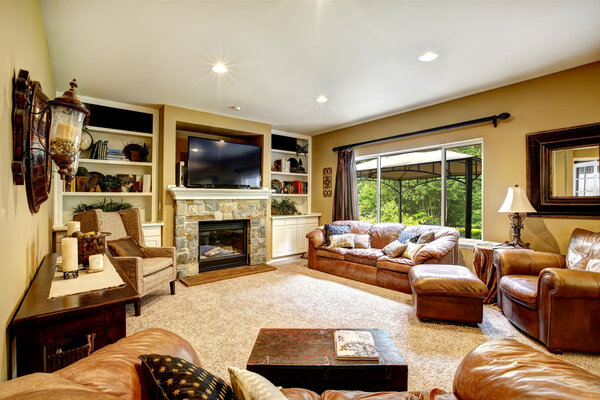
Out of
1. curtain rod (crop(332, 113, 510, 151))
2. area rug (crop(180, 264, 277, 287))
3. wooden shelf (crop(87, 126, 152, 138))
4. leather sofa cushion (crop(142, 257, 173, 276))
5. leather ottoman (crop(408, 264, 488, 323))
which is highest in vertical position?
curtain rod (crop(332, 113, 510, 151))

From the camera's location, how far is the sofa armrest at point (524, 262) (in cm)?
285

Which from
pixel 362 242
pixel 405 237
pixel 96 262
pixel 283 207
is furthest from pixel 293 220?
pixel 96 262

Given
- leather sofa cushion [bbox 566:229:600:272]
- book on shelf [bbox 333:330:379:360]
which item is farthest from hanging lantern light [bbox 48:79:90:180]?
leather sofa cushion [bbox 566:229:600:272]

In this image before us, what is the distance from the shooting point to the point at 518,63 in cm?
298

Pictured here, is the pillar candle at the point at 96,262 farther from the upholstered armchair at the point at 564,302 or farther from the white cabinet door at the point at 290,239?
the white cabinet door at the point at 290,239

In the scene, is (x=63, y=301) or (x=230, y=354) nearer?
(x=63, y=301)

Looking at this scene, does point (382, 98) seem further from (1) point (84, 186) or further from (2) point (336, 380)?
(1) point (84, 186)

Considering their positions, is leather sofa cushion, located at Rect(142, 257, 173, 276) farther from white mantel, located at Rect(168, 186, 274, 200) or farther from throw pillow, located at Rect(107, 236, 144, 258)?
white mantel, located at Rect(168, 186, 274, 200)

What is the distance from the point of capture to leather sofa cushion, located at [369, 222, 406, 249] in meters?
4.52

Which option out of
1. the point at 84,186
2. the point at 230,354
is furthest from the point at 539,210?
the point at 84,186

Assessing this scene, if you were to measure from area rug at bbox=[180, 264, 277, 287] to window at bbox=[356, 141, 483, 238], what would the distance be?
2.20 metres

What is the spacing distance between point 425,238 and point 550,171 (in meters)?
1.56

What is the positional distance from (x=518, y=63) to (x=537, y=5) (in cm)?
104

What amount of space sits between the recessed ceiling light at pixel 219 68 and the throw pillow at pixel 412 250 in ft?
10.5
